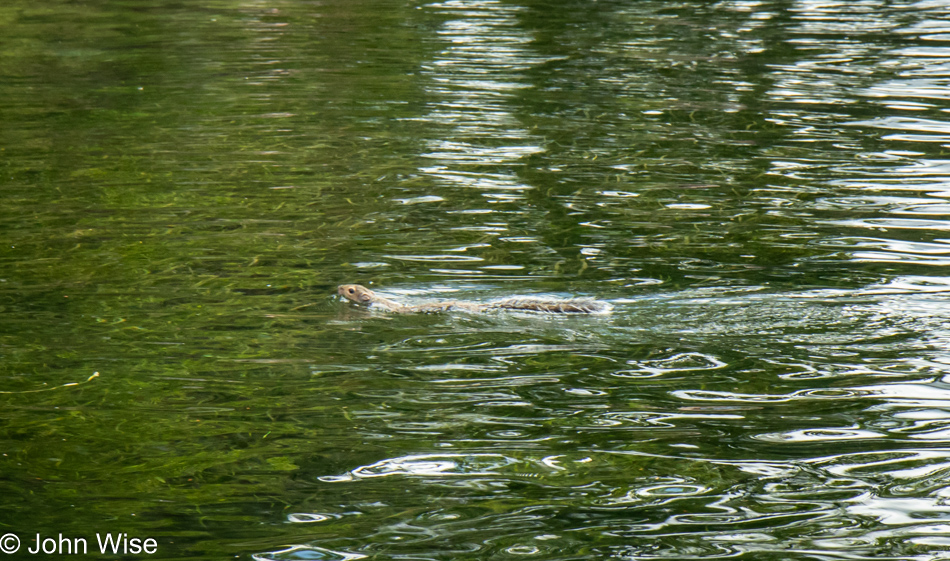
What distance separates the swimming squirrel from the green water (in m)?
0.09

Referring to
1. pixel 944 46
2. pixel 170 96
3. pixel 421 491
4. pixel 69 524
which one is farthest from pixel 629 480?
pixel 944 46

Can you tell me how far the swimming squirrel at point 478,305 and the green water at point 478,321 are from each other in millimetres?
86

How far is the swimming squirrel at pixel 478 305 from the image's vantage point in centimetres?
761

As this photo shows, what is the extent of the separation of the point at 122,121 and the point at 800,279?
9.48 meters

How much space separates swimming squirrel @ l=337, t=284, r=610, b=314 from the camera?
7.61m

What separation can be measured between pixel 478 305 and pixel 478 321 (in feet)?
0.65

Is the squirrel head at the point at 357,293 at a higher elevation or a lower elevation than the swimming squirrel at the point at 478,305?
higher

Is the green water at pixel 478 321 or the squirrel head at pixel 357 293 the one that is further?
the squirrel head at pixel 357 293

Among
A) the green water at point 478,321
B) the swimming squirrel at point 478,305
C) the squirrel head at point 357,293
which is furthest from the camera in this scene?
the squirrel head at point 357,293

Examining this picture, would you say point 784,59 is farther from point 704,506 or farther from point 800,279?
point 704,506

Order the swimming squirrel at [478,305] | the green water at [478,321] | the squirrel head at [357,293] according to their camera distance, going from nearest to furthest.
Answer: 1. the green water at [478,321]
2. the swimming squirrel at [478,305]
3. the squirrel head at [357,293]

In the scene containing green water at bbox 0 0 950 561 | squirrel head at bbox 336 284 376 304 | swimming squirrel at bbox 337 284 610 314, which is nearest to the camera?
green water at bbox 0 0 950 561

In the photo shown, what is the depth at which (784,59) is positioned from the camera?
1820cm

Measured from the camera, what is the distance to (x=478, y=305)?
7766 mm
